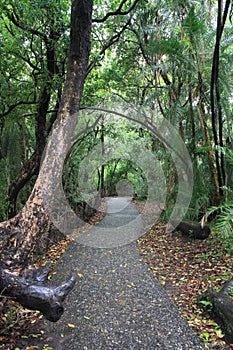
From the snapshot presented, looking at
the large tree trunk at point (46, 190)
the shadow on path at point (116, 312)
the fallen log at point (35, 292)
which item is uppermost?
the large tree trunk at point (46, 190)

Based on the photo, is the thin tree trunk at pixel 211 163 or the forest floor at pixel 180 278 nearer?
the forest floor at pixel 180 278

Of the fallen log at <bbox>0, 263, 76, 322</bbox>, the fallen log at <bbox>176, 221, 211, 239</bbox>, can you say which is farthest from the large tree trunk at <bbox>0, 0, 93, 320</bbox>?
the fallen log at <bbox>176, 221, 211, 239</bbox>

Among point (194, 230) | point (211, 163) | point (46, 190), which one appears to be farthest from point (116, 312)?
point (211, 163)

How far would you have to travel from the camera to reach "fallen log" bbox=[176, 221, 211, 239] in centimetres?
512

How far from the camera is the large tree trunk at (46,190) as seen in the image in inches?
100

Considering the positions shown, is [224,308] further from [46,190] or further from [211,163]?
[211,163]

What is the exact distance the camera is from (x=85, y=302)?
3.28m

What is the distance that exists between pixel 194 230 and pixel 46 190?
337 cm

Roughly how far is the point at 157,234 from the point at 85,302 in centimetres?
346

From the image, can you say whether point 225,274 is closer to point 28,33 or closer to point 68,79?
point 68,79

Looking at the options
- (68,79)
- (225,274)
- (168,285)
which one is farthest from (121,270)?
(68,79)

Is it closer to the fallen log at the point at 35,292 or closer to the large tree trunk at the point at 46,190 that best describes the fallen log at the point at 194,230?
the large tree trunk at the point at 46,190

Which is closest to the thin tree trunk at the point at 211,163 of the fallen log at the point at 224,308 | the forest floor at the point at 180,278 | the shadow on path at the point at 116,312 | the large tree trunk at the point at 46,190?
the forest floor at the point at 180,278

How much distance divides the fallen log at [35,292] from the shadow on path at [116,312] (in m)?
0.38
